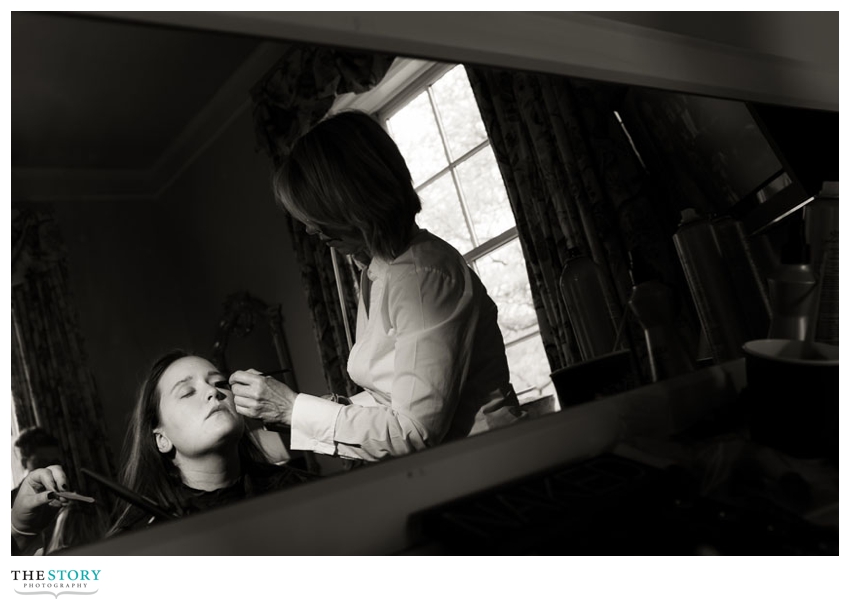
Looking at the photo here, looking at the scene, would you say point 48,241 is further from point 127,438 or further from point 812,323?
point 812,323

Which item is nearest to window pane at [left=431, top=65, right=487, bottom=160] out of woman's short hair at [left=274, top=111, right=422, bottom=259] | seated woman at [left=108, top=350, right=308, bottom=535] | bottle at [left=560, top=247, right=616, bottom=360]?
woman's short hair at [left=274, top=111, right=422, bottom=259]

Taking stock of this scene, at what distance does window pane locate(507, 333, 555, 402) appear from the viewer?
0.94 metres

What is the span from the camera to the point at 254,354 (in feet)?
2.49

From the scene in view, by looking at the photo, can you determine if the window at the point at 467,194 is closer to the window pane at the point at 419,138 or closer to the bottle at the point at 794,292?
the window pane at the point at 419,138

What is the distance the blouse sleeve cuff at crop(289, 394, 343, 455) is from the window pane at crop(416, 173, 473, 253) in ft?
0.88

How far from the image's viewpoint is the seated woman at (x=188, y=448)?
2.28 ft

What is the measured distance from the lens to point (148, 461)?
699 mm

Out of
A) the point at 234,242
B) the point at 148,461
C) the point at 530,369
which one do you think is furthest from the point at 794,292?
the point at 148,461

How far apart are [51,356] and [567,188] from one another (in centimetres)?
77

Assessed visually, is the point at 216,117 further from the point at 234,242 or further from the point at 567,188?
the point at 567,188

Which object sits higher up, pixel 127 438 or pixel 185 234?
pixel 185 234

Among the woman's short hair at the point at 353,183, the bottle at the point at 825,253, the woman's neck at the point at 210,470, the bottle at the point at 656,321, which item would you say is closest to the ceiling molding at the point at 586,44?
the woman's short hair at the point at 353,183

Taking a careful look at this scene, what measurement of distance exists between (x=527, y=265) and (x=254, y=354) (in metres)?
0.43
